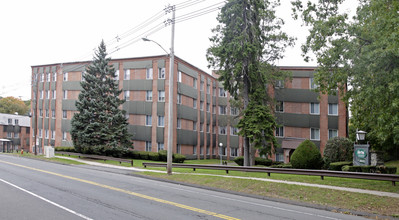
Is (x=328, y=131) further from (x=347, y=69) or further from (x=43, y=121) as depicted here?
(x=43, y=121)

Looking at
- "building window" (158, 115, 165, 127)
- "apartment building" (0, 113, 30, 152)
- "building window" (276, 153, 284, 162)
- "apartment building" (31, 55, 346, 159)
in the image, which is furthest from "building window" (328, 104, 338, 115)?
"apartment building" (0, 113, 30, 152)

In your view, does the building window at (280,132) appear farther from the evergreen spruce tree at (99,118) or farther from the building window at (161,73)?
the evergreen spruce tree at (99,118)

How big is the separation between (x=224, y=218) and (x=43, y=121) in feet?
156

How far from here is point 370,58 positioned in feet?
42.1

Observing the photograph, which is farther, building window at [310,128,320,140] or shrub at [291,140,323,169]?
building window at [310,128,320,140]

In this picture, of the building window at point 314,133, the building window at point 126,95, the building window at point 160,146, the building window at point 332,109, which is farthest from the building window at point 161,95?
the building window at point 332,109

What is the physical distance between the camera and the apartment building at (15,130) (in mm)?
73956

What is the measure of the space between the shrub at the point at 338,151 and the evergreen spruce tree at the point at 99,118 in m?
21.0

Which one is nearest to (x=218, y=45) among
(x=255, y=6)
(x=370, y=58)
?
(x=255, y=6)

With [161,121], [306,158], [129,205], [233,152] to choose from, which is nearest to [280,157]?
[233,152]

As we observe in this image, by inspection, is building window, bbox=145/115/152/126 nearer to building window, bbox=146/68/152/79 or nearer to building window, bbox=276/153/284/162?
building window, bbox=146/68/152/79

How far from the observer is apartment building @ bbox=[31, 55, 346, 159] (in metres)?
38.2

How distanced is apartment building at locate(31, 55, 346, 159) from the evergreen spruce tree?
12.5 feet

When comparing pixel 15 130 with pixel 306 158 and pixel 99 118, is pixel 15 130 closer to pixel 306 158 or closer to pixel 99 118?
pixel 99 118
